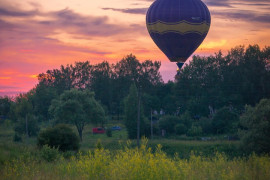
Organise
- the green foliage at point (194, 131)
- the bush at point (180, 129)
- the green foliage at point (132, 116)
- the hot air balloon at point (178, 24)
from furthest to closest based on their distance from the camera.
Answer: the green foliage at point (132, 116)
the bush at point (180, 129)
the green foliage at point (194, 131)
the hot air balloon at point (178, 24)

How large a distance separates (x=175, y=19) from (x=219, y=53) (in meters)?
53.7

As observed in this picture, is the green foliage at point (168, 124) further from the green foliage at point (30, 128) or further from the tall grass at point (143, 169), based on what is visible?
the tall grass at point (143, 169)

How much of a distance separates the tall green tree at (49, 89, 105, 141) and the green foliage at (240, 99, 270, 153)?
2982cm

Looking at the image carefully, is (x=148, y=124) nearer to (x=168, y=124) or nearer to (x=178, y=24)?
(x=168, y=124)

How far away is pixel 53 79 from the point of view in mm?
121188

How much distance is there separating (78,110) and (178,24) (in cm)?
3092

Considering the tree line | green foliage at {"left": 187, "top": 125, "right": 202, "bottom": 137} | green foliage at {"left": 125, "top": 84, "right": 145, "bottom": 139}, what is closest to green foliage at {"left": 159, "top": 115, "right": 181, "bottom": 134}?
the tree line

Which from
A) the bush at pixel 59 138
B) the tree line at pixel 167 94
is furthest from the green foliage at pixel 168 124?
the bush at pixel 59 138

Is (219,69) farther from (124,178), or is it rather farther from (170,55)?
(124,178)

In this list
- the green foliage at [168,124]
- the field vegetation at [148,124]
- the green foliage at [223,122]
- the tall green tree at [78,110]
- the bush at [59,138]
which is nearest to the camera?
the field vegetation at [148,124]

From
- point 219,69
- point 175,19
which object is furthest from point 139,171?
point 219,69

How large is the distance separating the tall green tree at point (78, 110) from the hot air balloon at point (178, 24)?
90.4 ft

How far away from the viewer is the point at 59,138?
39.1 meters

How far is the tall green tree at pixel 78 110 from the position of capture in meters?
63.0
